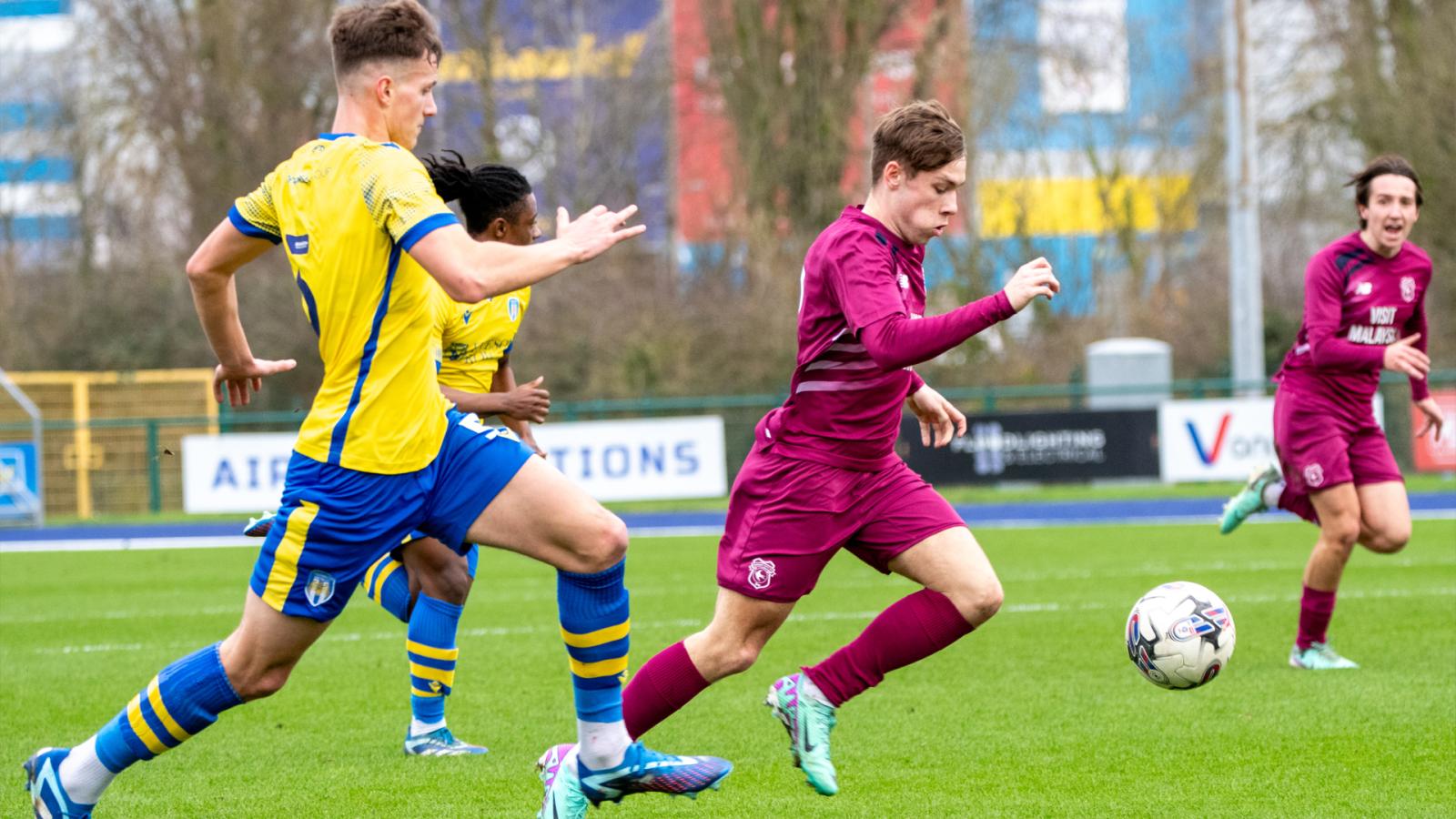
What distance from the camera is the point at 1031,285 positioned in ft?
15.0

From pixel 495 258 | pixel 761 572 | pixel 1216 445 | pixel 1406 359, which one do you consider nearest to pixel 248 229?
pixel 495 258

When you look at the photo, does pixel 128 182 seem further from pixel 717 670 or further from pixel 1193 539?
pixel 717 670

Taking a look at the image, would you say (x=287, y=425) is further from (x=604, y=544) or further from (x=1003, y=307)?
(x=1003, y=307)

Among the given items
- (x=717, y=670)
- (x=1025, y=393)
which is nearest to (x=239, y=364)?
(x=717, y=670)

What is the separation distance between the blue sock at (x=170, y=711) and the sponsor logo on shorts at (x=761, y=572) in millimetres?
1533

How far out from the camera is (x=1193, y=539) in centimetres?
1488

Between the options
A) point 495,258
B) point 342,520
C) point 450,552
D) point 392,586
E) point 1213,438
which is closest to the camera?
point 495,258

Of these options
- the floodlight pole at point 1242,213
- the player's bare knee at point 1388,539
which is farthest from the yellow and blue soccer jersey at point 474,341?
the floodlight pole at point 1242,213

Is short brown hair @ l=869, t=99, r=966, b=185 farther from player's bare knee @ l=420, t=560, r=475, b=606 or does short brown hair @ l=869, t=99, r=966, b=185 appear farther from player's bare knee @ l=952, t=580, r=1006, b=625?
player's bare knee @ l=420, t=560, r=475, b=606

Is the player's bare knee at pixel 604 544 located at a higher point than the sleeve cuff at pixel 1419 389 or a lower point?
lower

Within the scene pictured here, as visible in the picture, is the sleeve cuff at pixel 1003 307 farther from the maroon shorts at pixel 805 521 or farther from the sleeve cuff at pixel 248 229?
the sleeve cuff at pixel 248 229

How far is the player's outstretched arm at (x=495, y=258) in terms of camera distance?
4.07 metres

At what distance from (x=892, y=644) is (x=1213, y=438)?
16.1m

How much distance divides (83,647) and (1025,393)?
50.4ft
